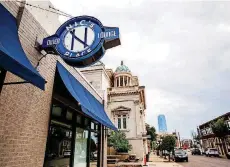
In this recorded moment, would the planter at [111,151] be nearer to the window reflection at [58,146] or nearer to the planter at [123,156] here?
the planter at [123,156]

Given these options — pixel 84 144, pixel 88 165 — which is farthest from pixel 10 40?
pixel 88 165

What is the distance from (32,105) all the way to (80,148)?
404cm

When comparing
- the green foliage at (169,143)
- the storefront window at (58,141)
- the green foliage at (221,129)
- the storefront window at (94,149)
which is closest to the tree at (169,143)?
the green foliage at (169,143)

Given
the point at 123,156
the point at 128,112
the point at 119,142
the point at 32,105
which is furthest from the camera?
the point at 128,112

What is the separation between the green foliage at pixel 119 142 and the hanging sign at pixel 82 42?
1921cm

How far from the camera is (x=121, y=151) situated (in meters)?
22.0

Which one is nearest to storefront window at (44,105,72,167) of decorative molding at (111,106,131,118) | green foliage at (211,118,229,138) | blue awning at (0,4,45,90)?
blue awning at (0,4,45,90)

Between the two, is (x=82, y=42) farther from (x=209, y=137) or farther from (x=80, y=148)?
(x=209, y=137)

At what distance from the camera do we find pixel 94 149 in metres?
9.50

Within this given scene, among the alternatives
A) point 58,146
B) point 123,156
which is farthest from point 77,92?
point 123,156

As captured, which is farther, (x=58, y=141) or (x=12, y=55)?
(x=58, y=141)

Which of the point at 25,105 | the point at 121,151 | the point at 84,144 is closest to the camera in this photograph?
the point at 25,105

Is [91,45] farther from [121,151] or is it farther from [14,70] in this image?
[121,151]

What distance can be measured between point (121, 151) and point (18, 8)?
20.6m
